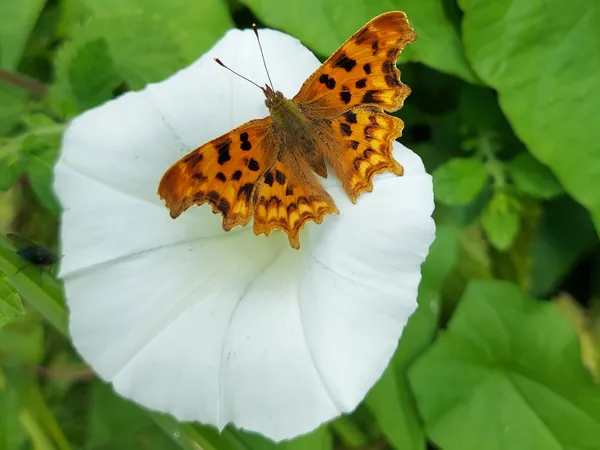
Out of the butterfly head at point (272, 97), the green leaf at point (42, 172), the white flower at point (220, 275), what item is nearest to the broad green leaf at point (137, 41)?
the green leaf at point (42, 172)

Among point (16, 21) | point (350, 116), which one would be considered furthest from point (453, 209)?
point (16, 21)

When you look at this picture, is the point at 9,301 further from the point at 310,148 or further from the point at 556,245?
the point at 556,245

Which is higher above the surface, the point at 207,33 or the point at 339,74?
the point at 339,74

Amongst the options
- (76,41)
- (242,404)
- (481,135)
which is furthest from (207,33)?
(242,404)

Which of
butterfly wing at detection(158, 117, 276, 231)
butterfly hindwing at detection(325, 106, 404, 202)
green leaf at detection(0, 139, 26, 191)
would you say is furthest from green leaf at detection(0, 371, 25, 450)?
butterfly hindwing at detection(325, 106, 404, 202)

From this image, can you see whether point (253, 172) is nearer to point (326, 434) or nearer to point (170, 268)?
point (170, 268)

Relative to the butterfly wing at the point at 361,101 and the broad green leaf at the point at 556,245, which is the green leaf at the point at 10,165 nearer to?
the butterfly wing at the point at 361,101
